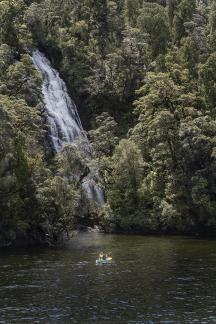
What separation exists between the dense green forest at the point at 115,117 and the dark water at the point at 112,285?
29.9 feet

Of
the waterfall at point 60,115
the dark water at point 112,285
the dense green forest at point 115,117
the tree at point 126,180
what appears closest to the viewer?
the dark water at point 112,285

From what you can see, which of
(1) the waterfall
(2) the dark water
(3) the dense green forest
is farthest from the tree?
(2) the dark water

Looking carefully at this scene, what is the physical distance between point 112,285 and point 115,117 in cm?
7009

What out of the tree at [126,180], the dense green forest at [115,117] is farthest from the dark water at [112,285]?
the tree at [126,180]

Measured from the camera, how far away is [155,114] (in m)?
92.3

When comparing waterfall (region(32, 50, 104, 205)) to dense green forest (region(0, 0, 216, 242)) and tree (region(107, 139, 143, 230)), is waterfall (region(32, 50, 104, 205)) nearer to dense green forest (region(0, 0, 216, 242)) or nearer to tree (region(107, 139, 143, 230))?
dense green forest (region(0, 0, 216, 242))

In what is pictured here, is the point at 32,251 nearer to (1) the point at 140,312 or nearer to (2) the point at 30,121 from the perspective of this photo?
(2) the point at 30,121

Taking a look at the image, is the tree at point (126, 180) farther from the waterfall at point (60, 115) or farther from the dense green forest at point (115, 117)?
the waterfall at point (60, 115)

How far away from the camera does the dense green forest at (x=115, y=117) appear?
69125 millimetres

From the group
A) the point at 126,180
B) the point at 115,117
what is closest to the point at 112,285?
the point at 126,180

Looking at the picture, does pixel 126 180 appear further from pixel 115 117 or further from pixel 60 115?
pixel 115 117

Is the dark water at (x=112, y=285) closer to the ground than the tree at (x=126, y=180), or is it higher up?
closer to the ground

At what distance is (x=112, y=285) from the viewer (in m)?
46.1

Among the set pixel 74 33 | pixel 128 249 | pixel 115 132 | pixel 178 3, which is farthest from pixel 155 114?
pixel 178 3
